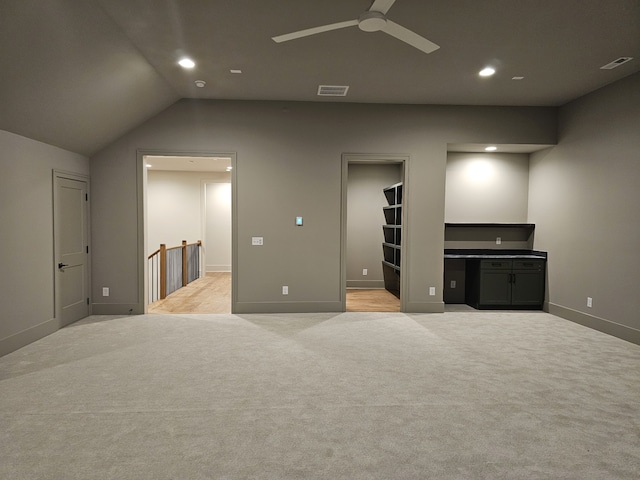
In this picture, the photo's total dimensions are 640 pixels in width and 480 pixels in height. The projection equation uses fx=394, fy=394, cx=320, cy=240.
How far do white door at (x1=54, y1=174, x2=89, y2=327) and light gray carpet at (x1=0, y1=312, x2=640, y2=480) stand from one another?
460mm

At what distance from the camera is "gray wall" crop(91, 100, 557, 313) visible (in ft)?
18.3

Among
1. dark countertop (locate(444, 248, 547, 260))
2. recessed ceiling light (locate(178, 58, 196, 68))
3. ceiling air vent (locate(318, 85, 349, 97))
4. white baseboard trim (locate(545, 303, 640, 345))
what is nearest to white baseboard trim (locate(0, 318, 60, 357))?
recessed ceiling light (locate(178, 58, 196, 68))

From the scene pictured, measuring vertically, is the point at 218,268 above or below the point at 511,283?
below

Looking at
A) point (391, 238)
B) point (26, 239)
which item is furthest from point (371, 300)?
point (26, 239)

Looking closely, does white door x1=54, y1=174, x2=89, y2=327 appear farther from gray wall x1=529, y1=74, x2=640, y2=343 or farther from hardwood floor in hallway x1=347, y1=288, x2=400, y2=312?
gray wall x1=529, y1=74, x2=640, y2=343

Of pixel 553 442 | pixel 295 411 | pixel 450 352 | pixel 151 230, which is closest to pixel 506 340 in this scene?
pixel 450 352

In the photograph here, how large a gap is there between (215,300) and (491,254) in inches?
185

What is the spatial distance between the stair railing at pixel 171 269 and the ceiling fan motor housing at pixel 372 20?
510 cm

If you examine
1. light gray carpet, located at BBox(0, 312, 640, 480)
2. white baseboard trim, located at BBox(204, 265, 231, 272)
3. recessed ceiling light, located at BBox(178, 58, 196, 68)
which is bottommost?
light gray carpet, located at BBox(0, 312, 640, 480)

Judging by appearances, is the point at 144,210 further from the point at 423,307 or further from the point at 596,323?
the point at 596,323

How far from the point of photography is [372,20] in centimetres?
289

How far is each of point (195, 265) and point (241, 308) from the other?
4336 mm

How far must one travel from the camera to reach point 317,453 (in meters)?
2.27

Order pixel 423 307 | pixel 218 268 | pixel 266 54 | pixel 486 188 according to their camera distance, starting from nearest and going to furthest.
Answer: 1. pixel 266 54
2. pixel 423 307
3. pixel 486 188
4. pixel 218 268
